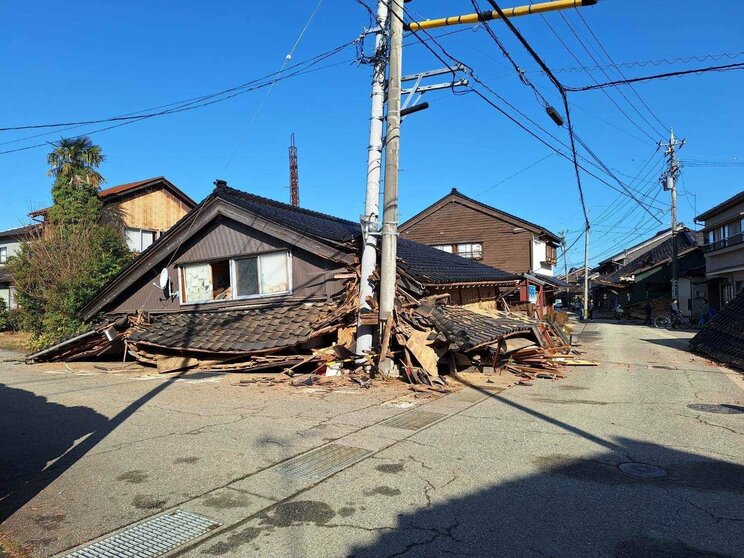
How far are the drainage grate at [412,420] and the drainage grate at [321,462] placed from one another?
1235mm

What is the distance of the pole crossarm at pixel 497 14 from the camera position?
8.21 m

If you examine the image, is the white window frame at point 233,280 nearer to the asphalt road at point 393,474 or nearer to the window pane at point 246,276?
the window pane at point 246,276

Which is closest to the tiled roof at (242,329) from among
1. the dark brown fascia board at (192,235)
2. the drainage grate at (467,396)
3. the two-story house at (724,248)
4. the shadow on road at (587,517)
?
the dark brown fascia board at (192,235)

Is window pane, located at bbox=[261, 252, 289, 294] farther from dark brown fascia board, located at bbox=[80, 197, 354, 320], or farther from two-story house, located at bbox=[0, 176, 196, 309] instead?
two-story house, located at bbox=[0, 176, 196, 309]

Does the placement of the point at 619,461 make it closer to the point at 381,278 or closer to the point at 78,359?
the point at 381,278

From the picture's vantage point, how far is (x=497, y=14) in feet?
28.3

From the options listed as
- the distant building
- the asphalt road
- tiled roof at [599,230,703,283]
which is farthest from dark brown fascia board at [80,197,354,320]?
tiled roof at [599,230,703,283]

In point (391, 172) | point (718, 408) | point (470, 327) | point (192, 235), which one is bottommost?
point (718, 408)

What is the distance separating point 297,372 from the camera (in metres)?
11.9

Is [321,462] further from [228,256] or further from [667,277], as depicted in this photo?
[667,277]

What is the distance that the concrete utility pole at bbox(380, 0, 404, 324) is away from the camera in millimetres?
10867

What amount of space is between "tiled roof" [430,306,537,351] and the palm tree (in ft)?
66.4

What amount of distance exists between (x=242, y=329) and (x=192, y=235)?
12.1ft

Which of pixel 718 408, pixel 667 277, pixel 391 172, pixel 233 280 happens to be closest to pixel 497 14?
pixel 391 172
